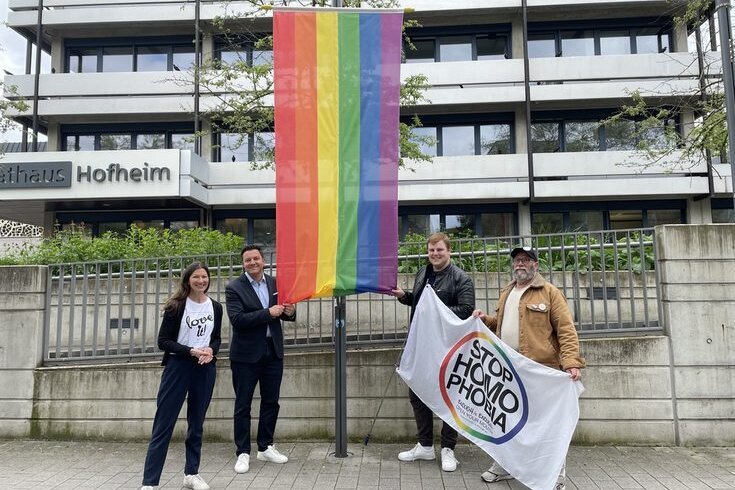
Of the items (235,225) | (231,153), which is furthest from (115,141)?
(235,225)

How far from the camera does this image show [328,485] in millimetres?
4613

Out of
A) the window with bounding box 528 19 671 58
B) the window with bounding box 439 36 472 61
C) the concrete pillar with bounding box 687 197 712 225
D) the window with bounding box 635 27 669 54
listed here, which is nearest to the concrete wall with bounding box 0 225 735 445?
the concrete pillar with bounding box 687 197 712 225

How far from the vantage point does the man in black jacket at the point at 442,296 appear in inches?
197

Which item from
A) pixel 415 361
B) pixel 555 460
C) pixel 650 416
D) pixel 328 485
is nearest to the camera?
pixel 555 460

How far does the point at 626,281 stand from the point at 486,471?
290 centimetres

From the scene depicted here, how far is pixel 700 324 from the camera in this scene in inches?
227

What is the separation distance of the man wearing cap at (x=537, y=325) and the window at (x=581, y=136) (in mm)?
17315

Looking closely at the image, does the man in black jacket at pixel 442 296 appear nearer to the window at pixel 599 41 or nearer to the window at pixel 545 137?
the window at pixel 545 137

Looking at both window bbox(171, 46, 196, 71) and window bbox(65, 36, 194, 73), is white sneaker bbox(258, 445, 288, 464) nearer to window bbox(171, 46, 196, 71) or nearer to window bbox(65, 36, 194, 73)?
window bbox(65, 36, 194, 73)

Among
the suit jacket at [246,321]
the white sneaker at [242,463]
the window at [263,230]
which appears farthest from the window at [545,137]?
the white sneaker at [242,463]

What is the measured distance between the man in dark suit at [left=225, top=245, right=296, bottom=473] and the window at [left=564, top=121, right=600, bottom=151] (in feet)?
59.1

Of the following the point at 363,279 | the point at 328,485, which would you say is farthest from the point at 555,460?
the point at 363,279

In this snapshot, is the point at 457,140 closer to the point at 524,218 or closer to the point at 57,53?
the point at 524,218

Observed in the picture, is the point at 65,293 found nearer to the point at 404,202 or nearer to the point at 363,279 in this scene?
the point at 363,279
